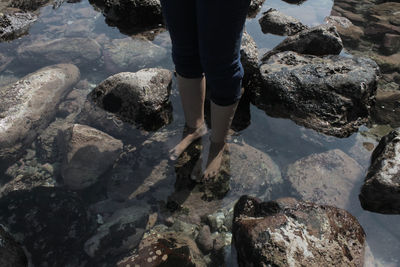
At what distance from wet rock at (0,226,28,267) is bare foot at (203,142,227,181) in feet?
5.04

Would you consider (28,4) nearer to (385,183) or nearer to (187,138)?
(187,138)

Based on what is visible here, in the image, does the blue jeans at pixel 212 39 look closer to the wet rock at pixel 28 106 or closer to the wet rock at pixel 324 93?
the wet rock at pixel 324 93

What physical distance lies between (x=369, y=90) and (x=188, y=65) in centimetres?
227

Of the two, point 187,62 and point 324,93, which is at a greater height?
point 187,62

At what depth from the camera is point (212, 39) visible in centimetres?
169

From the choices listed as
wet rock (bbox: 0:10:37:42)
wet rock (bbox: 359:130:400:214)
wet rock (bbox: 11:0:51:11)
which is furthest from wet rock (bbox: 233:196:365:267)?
wet rock (bbox: 11:0:51:11)

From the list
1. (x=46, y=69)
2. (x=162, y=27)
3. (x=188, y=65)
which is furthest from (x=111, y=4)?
(x=188, y=65)

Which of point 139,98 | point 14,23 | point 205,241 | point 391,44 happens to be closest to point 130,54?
point 139,98

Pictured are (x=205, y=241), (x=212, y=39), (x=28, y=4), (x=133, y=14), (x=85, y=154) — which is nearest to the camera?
(x=212, y=39)

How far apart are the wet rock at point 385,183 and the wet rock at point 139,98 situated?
213 centimetres

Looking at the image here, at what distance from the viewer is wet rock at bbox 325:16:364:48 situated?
509cm

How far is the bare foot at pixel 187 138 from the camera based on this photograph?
279 centimetres

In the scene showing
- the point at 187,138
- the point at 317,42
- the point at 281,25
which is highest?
the point at 317,42

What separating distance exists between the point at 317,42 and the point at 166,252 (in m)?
3.41
